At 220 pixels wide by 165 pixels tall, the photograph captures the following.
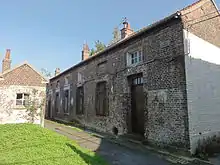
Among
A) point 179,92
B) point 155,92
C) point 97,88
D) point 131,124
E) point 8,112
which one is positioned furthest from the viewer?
point 97,88

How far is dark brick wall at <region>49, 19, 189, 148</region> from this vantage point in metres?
7.92

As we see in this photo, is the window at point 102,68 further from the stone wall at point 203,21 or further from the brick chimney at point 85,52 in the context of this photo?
the stone wall at point 203,21

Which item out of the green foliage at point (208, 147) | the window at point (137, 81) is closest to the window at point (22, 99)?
the window at point (137, 81)

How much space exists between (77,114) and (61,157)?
10604 mm

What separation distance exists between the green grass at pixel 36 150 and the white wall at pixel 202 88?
417 cm

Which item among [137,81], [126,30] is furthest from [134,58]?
[126,30]

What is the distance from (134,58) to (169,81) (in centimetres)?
327

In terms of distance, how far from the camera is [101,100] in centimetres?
1356

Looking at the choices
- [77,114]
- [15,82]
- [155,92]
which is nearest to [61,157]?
[155,92]

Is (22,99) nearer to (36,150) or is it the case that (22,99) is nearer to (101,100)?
(101,100)

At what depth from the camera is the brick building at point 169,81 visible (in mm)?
7859

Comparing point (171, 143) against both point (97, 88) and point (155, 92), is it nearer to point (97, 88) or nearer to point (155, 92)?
point (155, 92)

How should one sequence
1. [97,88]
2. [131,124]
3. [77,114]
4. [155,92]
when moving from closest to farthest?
[155,92] → [131,124] → [97,88] → [77,114]

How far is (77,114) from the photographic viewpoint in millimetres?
17188
